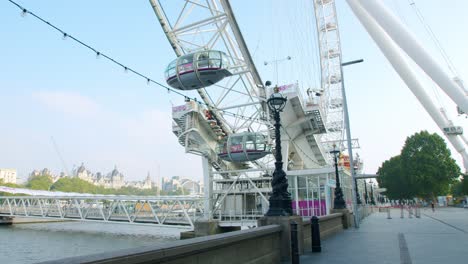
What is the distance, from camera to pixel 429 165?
61.2 m

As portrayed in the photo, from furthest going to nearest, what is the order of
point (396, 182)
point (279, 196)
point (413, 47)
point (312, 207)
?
point (396, 182)
point (312, 207)
point (413, 47)
point (279, 196)

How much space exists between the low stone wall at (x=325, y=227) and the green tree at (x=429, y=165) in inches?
1900

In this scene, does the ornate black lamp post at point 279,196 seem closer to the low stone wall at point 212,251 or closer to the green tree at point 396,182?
the low stone wall at point 212,251

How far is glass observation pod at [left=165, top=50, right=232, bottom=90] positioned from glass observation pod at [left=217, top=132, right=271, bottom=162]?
1046 cm

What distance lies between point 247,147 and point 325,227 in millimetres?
19344

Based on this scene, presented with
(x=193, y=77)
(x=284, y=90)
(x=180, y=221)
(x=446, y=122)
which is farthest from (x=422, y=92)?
(x=180, y=221)

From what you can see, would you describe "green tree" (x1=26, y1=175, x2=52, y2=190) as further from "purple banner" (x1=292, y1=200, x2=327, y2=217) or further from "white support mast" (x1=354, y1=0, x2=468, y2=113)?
"white support mast" (x1=354, y1=0, x2=468, y2=113)

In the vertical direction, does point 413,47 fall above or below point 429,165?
above

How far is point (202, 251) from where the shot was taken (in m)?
5.83

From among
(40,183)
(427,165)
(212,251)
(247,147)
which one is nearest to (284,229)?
(212,251)

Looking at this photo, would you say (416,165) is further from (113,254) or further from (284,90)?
(113,254)

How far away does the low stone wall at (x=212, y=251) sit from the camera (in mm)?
4234

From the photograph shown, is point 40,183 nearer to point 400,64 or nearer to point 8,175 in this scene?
point 8,175

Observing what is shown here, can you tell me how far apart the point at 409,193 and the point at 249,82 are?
5101 centimetres
